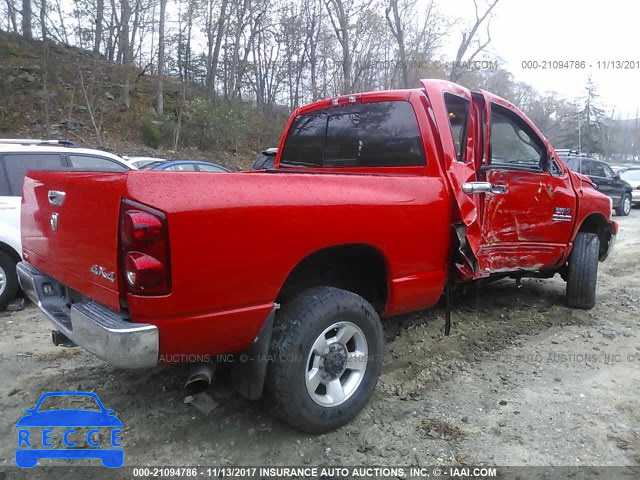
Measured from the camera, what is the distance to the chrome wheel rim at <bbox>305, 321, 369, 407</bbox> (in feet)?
8.57

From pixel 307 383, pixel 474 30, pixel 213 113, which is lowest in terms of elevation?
pixel 307 383

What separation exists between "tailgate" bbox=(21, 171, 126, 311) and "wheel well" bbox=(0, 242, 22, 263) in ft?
7.44

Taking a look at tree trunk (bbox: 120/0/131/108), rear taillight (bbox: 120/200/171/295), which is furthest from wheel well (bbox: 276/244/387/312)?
tree trunk (bbox: 120/0/131/108)

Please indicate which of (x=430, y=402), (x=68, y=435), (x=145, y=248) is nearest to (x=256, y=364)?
(x=145, y=248)

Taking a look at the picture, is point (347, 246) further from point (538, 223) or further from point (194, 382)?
point (538, 223)

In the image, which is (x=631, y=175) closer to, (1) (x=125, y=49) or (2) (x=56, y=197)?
(2) (x=56, y=197)

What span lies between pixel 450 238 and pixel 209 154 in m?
19.9

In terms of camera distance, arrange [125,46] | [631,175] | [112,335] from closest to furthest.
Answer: [112,335], [631,175], [125,46]

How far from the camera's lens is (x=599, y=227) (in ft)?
17.3

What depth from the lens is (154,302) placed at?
6.67ft

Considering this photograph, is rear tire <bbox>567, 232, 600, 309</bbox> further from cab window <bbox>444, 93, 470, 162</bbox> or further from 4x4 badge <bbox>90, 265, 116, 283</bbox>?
4x4 badge <bbox>90, 265, 116, 283</bbox>

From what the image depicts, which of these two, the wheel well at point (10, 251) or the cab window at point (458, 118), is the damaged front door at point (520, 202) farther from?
the wheel well at point (10, 251)

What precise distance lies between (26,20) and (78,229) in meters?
24.6

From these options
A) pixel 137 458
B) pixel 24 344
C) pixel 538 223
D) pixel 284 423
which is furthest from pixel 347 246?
pixel 24 344
